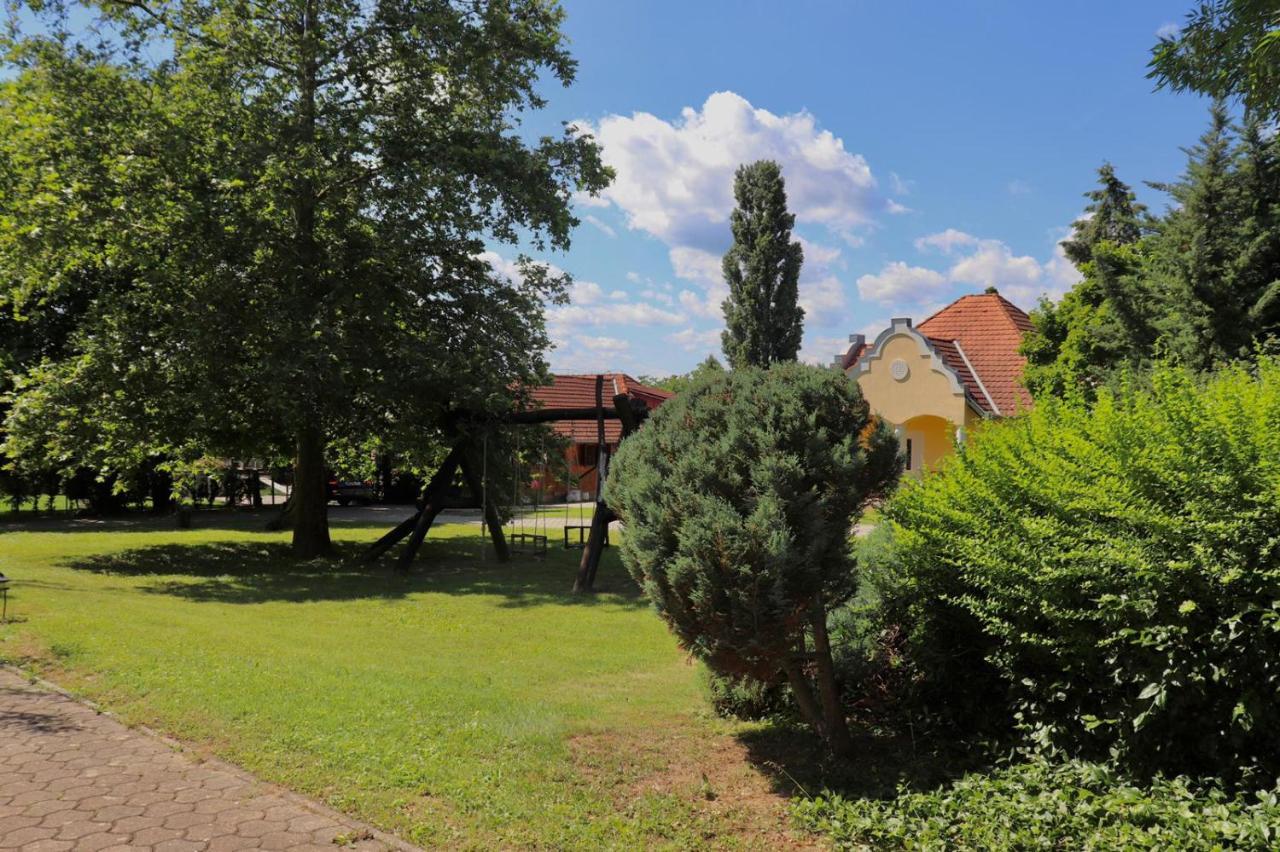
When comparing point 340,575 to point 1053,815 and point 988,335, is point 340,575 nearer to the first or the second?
point 1053,815

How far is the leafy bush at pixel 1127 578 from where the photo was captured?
358cm

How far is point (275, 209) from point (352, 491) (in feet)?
80.2

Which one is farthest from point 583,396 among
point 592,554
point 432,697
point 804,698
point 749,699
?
point 804,698

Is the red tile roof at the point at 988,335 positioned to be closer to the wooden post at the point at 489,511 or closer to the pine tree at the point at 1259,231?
the pine tree at the point at 1259,231

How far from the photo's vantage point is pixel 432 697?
21.7 feet

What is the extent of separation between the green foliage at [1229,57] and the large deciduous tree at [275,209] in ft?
41.0

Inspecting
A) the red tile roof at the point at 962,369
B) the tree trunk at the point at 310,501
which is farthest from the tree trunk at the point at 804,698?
the red tile roof at the point at 962,369

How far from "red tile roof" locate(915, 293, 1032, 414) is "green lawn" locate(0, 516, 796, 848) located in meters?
16.6

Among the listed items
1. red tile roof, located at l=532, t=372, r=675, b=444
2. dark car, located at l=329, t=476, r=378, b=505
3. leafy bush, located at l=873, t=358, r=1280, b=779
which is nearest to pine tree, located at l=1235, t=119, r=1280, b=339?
leafy bush, located at l=873, t=358, r=1280, b=779

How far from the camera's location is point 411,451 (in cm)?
1792

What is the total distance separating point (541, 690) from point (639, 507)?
3068 mm

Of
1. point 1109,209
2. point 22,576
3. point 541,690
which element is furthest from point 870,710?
point 1109,209

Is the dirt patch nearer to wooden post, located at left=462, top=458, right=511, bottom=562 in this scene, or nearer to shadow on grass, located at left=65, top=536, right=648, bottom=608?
shadow on grass, located at left=65, top=536, right=648, bottom=608

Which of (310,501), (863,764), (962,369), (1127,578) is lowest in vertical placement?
(863,764)
